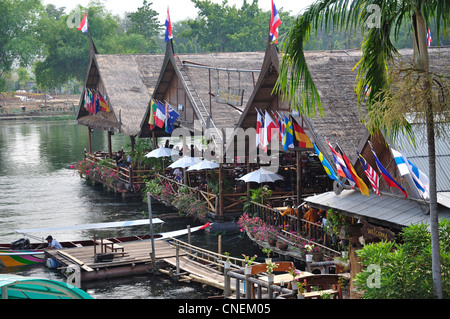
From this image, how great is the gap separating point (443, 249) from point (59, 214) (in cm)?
2059

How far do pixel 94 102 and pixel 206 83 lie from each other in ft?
33.3

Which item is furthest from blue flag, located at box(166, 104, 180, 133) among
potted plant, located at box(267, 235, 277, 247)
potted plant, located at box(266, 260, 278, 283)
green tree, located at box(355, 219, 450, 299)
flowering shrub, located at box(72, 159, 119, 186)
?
green tree, located at box(355, 219, 450, 299)

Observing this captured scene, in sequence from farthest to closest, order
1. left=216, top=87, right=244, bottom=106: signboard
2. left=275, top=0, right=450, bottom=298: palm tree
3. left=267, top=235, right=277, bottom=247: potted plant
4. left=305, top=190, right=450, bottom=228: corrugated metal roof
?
left=216, top=87, right=244, bottom=106: signboard → left=267, top=235, right=277, bottom=247: potted plant → left=305, top=190, right=450, bottom=228: corrugated metal roof → left=275, top=0, right=450, bottom=298: palm tree

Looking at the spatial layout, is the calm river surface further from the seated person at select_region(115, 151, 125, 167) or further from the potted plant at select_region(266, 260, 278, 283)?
the potted plant at select_region(266, 260, 278, 283)

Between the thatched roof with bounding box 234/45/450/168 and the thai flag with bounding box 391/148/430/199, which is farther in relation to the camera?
the thatched roof with bounding box 234/45/450/168

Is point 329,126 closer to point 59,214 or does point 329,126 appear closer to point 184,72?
point 184,72

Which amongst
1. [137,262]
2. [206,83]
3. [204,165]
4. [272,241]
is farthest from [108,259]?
[206,83]

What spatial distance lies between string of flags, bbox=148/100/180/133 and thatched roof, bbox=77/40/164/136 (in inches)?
104

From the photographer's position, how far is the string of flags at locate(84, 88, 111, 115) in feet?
112

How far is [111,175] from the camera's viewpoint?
31125mm

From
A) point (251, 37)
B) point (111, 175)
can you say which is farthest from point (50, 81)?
point (111, 175)

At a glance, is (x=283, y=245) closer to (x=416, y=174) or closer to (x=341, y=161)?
(x=341, y=161)

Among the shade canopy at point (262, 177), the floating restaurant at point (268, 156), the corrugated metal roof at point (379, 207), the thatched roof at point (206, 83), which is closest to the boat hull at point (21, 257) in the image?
the floating restaurant at point (268, 156)

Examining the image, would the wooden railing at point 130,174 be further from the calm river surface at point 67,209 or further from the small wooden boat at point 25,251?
the small wooden boat at point 25,251
